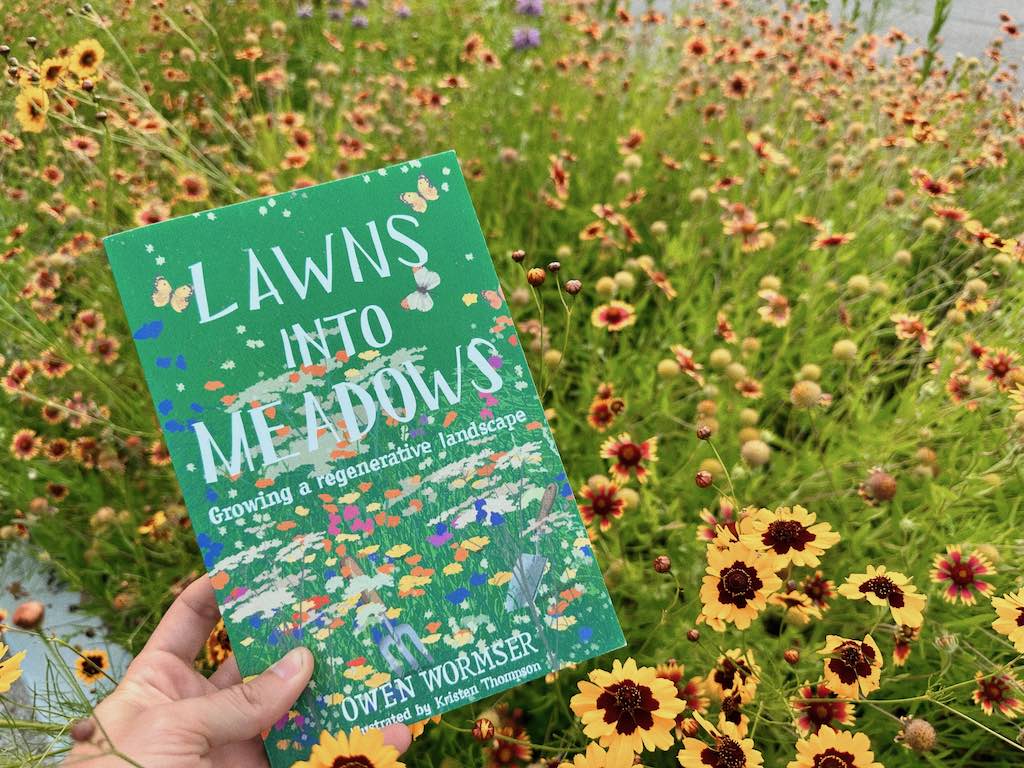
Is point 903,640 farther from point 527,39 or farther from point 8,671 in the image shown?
point 527,39

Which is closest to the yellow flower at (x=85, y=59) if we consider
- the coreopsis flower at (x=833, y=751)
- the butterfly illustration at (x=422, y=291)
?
the butterfly illustration at (x=422, y=291)

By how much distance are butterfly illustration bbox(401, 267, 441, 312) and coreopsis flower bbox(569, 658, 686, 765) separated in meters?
0.53

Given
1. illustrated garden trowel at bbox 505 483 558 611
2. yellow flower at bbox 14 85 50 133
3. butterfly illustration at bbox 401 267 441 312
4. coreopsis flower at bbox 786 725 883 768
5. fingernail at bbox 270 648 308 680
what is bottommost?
coreopsis flower at bbox 786 725 883 768

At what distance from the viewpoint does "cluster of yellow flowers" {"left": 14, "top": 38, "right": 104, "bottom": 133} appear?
1271 millimetres

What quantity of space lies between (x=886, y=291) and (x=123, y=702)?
1857 mm

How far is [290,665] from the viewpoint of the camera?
31.4 inches

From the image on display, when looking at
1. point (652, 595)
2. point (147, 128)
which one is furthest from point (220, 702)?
point (147, 128)

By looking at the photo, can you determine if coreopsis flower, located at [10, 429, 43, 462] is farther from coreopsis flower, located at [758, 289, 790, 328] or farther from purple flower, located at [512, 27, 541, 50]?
purple flower, located at [512, 27, 541, 50]

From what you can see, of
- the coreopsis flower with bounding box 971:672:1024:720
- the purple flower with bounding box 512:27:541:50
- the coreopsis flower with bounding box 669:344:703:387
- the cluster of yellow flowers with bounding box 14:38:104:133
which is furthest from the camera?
the purple flower with bounding box 512:27:541:50

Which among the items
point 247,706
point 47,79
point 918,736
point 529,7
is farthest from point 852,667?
point 529,7

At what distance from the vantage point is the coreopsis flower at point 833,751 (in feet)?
2.55

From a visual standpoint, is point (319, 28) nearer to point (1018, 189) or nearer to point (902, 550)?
point (1018, 189)

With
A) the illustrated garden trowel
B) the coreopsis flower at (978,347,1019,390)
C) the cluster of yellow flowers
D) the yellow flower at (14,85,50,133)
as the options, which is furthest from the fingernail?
the coreopsis flower at (978,347,1019,390)

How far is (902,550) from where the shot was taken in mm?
1163
